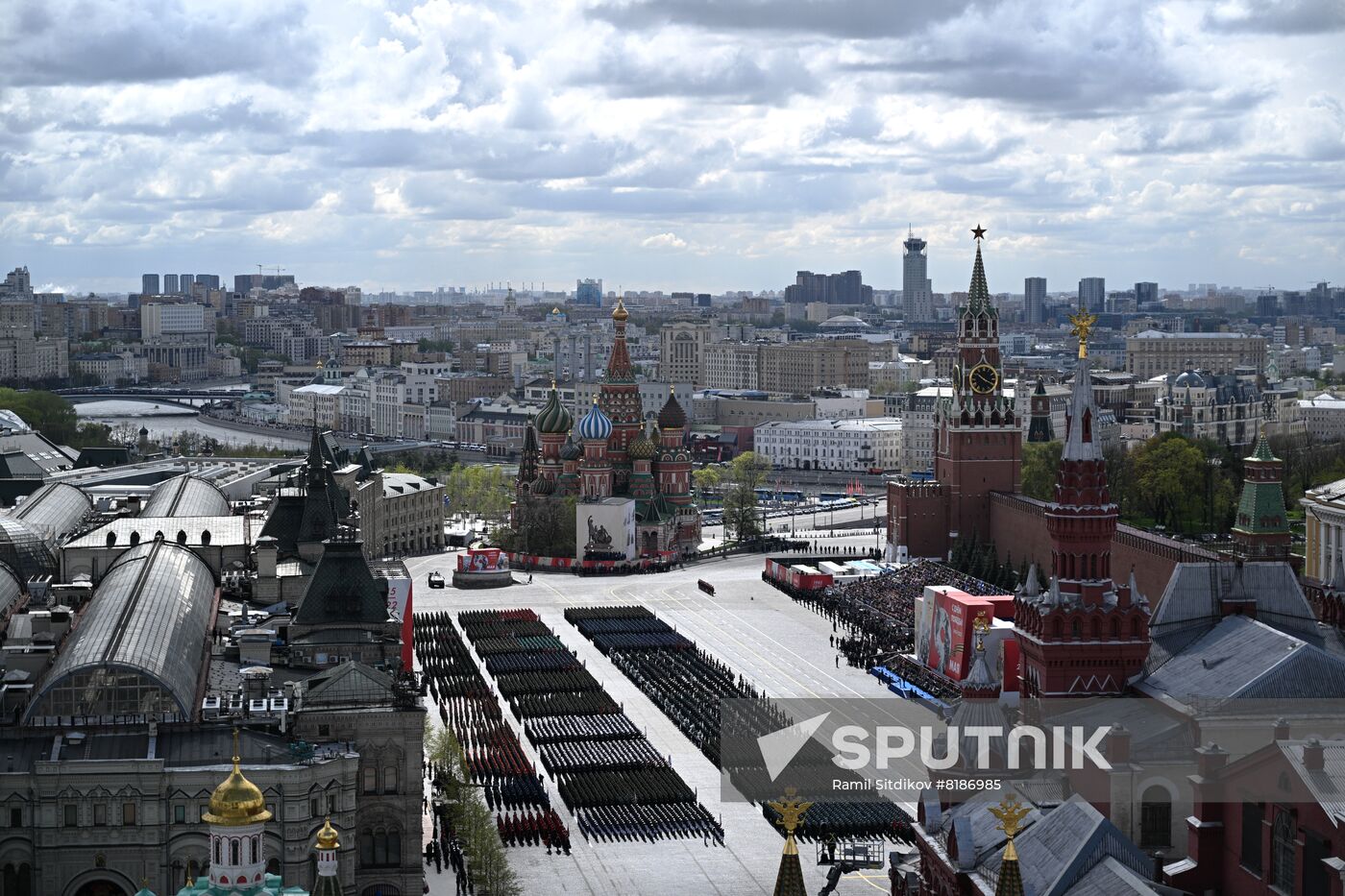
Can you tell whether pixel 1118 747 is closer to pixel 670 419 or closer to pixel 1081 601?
pixel 1081 601

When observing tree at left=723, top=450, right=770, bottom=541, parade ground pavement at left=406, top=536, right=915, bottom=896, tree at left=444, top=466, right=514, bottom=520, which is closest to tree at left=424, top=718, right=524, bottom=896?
parade ground pavement at left=406, top=536, right=915, bottom=896

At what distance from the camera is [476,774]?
59000 mm

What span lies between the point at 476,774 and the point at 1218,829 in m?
25.6

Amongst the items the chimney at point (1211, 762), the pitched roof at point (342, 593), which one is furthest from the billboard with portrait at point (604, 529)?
Answer: the chimney at point (1211, 762)

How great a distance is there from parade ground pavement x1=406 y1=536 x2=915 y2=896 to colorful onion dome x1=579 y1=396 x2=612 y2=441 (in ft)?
29.3

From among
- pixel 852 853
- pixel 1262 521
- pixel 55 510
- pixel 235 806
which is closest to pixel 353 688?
pixel 852 853

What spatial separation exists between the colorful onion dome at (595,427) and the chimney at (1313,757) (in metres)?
76.3

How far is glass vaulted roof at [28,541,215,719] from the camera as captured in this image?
46156 millimetres

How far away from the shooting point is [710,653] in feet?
264

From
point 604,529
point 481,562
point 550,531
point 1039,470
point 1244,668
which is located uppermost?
point 1244,668

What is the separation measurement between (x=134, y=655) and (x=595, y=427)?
65.3m

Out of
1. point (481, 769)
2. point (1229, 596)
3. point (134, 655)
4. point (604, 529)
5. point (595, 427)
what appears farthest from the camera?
point (595, 427)

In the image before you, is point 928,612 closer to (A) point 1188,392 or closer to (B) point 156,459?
(B) point 156,459

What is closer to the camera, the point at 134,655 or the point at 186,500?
the point at 134,655
